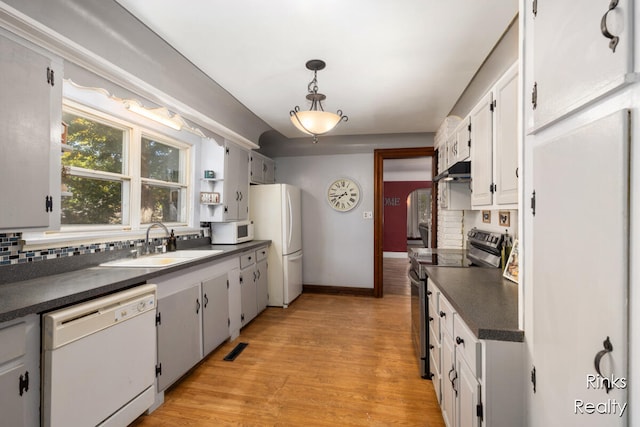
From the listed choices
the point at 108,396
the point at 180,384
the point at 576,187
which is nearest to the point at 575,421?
the point at 576,187

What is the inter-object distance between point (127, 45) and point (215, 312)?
2180mm

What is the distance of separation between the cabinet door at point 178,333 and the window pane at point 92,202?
90cm

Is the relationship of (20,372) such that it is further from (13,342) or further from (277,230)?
(277,230)

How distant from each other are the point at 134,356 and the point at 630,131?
7.79 feet

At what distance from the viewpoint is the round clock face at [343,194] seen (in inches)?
188

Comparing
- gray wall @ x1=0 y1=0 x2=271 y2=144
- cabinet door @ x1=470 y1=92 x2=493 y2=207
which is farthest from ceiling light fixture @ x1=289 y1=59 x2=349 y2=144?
cabinet door @ x1=470 y1=92 x2=493 y2=207

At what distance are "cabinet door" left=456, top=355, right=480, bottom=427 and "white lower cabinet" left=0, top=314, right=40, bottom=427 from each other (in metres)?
1.88

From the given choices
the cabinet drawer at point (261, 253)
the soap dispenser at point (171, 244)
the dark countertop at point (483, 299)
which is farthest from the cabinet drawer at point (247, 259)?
the dark countertop at point (483, 299)

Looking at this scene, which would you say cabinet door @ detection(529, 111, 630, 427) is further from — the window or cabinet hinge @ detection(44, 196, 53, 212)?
the window

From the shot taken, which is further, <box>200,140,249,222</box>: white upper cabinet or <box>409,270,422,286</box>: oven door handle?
<box>200,140,249,222</box>: white upper cabinet

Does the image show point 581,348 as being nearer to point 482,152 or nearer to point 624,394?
point 624,394

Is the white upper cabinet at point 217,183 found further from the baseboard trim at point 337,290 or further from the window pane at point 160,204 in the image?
the baseboard trim at point 337,290

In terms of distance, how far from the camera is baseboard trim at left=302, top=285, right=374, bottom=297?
471 centimetres

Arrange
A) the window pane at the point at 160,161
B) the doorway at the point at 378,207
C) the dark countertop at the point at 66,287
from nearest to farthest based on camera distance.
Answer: the dark countertop at the point at 66,287 → the window pane at the point at 160,161 → the doorway at the point at 378,207
